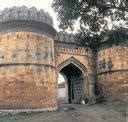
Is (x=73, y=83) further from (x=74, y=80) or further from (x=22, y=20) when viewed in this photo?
(x=22, y=20)

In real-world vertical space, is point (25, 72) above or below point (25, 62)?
below

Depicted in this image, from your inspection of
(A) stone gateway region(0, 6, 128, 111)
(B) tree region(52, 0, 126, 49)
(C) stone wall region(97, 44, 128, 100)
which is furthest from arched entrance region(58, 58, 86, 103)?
(B) tree region(52, 0, 126, 49)

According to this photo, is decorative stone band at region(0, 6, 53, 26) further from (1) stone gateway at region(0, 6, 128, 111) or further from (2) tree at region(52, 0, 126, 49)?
(2) tree at region(52, 0, 126, 49)

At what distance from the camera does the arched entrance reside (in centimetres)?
1902

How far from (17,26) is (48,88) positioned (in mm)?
3402

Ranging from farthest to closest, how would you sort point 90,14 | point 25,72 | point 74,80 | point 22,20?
point 74,80 → point 22,20 → point 25,72 → point 90,14

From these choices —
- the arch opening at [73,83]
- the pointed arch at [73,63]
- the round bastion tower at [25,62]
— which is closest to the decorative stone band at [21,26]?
the round bastion tower at [25,62]

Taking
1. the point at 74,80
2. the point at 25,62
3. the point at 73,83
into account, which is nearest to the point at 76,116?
the point at 25,62

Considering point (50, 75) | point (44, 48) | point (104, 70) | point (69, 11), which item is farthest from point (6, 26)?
point (104, 70)

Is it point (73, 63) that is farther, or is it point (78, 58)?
point (78, 58)

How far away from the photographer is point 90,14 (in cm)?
1020

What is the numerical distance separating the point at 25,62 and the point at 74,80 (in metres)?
6.66

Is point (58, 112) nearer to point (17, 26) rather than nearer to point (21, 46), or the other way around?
point (21, 46)

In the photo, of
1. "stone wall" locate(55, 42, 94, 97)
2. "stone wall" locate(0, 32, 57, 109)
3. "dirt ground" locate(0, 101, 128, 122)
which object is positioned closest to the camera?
"dirt ground" locate(0, 101, 128, 122)
